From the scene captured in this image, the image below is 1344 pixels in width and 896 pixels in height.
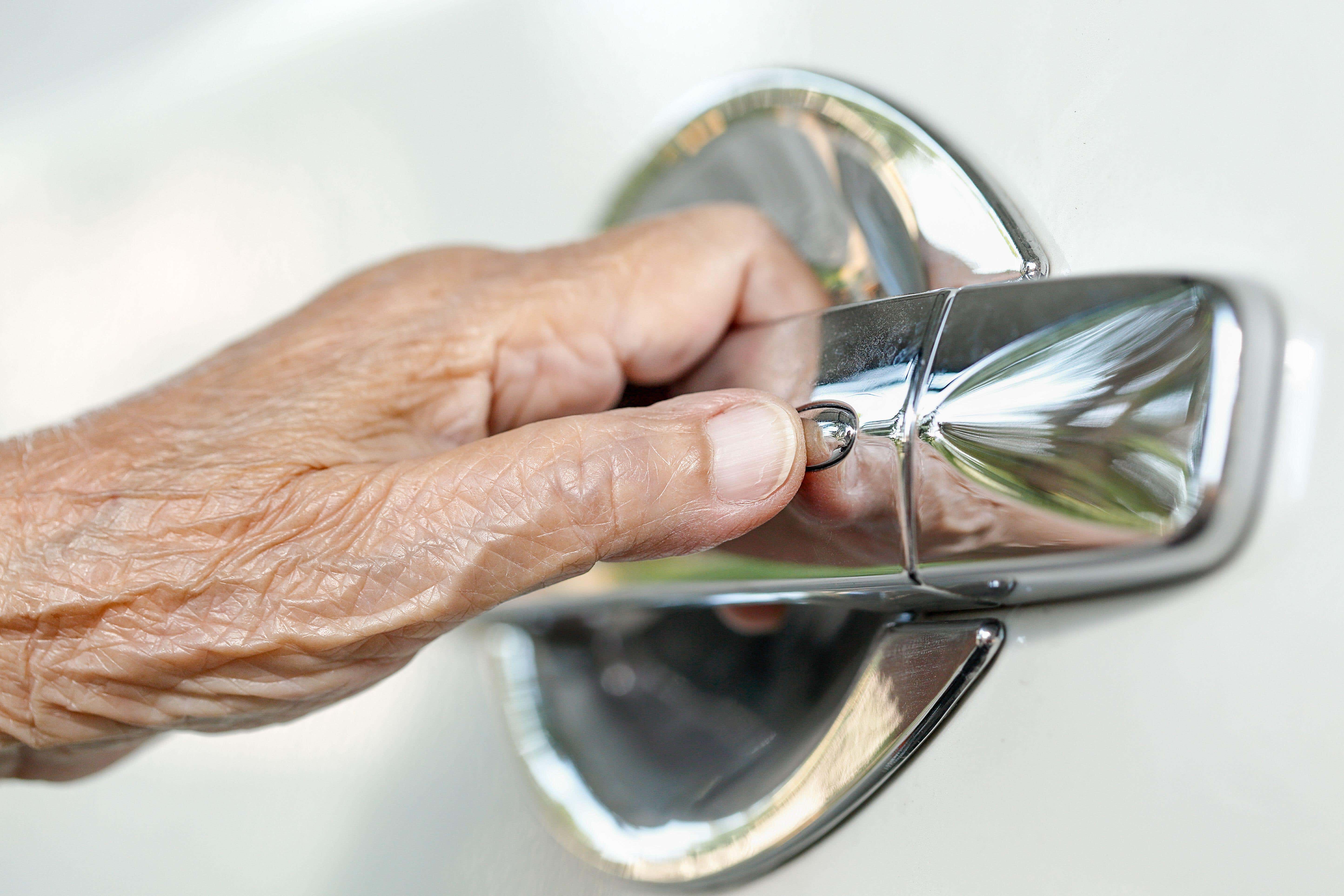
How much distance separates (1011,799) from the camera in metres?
0.21

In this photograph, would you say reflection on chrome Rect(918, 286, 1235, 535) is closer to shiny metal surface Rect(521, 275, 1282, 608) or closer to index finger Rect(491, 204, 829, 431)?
shiny metal surface Rect(521, 275, 1282, 608)

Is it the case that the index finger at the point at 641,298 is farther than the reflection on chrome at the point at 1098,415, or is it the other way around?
the index finger at the point at 641,298

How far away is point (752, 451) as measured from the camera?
0.24m

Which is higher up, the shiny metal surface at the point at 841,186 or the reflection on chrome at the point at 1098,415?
the shiny metal surface at the point at 841,186

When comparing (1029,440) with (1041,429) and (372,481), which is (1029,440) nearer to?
(1041,429)

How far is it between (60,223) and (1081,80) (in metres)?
0.44

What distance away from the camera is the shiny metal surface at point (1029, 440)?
7.3 inches

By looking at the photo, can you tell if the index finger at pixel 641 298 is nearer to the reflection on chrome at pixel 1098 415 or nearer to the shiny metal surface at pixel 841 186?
the shiny metal surface at pixel 841 186

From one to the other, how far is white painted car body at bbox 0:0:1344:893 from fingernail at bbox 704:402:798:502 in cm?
6

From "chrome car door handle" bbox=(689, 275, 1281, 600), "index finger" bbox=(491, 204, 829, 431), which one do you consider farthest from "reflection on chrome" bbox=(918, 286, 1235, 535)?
"index finger" bbox=(491, 204, 829, 431)

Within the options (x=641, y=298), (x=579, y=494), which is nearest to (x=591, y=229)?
(x=641, y=298)

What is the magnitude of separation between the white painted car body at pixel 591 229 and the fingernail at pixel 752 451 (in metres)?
0.06

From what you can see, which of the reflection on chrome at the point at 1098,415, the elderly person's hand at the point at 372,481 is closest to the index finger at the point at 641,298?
the elderly person's hand at the point at 372,481

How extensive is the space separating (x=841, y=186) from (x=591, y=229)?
0.11m
